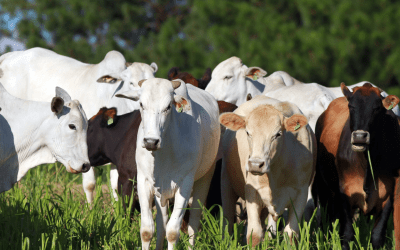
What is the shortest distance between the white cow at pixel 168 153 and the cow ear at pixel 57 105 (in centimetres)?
49

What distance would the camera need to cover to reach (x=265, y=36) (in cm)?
1472

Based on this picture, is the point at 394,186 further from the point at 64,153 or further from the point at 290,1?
the point at 290,1

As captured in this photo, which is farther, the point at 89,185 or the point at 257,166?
the point at 89,185

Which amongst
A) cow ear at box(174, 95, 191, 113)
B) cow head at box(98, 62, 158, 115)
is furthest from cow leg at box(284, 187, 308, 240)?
cow head at box(98, 62, 158, 115)

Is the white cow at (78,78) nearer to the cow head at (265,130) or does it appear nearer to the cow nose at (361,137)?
the cow head at (265,130)

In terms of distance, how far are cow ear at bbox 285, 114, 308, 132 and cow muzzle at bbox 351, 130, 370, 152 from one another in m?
0.43

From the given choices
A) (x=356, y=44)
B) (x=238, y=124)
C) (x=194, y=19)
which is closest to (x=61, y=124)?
(x=238, y=124)

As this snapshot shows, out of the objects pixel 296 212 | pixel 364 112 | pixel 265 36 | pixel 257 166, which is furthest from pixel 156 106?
pixel 265 36

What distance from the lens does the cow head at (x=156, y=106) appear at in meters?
4.29

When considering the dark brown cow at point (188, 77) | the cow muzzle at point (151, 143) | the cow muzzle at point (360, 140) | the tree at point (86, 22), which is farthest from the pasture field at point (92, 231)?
the tree at point (86, 22)

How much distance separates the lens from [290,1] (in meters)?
15.5

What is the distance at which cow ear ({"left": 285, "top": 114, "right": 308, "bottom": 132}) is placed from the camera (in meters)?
4.78

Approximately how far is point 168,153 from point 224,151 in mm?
1124

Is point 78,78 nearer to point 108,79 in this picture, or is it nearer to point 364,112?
point 108,79
